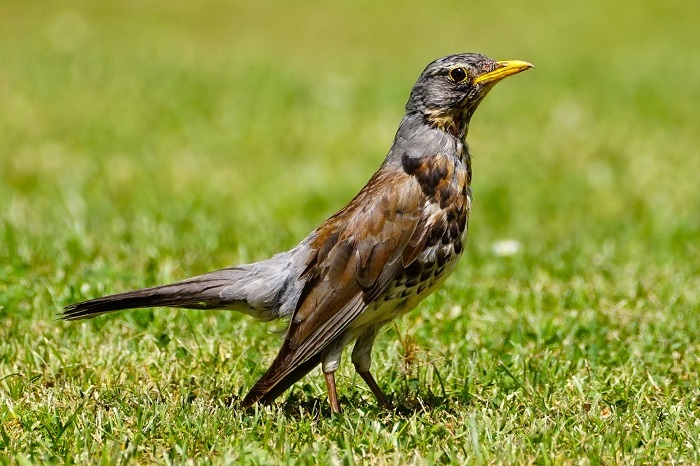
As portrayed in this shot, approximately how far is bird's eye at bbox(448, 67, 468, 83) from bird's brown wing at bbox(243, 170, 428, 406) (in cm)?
54

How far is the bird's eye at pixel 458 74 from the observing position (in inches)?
185

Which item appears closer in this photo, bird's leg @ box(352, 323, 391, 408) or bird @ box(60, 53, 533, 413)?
bird @ box(60, 53, 533, 413)

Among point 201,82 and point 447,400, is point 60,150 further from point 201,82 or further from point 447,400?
point 447,400

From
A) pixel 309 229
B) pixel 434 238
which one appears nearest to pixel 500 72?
pixel 434 238

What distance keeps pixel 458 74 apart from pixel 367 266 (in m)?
1.00

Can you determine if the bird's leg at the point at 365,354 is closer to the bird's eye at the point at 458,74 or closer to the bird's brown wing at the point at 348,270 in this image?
the bird's brown wing at the point at 348,270

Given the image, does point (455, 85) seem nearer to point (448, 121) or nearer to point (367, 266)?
point (448, 121)

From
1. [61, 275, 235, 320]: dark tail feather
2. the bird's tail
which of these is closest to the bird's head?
the bird's tail

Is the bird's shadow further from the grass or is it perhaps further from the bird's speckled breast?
the bird's speckled breast

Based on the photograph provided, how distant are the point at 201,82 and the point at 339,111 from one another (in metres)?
2.07

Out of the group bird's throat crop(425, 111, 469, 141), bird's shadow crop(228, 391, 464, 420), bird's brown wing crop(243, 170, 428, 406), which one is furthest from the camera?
bird's throat crop(425, 111, 469, 141)

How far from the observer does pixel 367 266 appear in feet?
14.2

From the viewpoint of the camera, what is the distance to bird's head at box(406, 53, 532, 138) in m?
4.70

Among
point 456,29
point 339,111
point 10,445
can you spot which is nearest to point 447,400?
point 10,445
